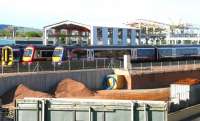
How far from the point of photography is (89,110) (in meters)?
10.2

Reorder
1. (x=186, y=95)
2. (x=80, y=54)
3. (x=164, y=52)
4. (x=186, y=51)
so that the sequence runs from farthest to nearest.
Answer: (x=186, y=51) → (x=164, y=52) → (x=80, y=54) → (x=186, y=95)

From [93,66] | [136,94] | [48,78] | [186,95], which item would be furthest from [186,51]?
[186,95]

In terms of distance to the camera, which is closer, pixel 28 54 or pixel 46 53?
pixel 28 54

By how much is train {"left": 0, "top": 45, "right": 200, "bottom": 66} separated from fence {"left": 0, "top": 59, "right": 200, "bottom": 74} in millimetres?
1387

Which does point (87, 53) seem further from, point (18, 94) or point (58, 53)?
point (18, 94)

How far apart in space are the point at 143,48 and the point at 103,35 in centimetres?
1420

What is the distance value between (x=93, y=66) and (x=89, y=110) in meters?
43.2

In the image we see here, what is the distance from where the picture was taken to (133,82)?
52.7 m

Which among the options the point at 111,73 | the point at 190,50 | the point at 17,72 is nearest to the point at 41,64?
the point at 17,72

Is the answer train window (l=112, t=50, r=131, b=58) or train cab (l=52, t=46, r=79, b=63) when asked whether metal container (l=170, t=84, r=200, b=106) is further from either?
train window (l=112, t=50, r=131, b=58)

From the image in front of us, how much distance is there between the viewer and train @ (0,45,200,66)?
180 feet

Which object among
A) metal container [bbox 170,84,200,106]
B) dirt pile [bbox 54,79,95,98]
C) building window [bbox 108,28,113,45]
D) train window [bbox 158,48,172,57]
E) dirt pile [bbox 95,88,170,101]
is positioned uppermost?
building window [bbox 108,28,113,45]

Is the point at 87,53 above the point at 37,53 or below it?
below

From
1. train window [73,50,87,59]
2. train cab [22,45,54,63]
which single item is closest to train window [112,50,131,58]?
train window [73,50,87,59]
